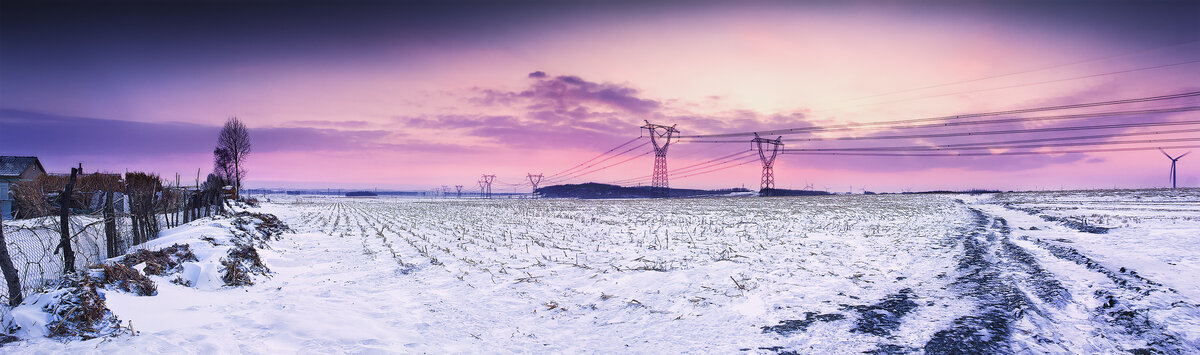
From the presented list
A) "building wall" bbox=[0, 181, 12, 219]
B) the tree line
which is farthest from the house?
the tree line

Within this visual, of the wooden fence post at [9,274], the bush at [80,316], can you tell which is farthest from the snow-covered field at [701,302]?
the wooden fence post at [9,274]

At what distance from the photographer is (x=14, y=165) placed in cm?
5919

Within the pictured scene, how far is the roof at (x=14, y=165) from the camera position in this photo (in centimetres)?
5700

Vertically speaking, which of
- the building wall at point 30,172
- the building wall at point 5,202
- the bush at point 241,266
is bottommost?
the bush at point 241,266

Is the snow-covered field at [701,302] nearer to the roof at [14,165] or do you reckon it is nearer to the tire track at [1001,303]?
the tire track at [1001,303]

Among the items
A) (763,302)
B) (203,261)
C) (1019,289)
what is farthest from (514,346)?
(1019,289)

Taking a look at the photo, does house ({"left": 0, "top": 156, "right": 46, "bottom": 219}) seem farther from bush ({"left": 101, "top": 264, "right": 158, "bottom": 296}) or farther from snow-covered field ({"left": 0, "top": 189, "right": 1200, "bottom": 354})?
snow-covered field ({"left": 0, "top": 189, "right": 1200, "bottom": 354})

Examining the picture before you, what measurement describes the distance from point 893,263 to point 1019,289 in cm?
295

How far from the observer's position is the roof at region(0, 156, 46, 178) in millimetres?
57000

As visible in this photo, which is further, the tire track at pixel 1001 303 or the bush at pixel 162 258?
the bush at pixel 162 258

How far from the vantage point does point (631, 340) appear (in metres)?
6.23

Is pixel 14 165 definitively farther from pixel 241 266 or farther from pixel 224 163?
pixel 241 266

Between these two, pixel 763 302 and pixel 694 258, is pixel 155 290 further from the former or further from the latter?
pixel 694 258

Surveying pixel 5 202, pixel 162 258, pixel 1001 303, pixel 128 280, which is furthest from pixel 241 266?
pixel 5 202
